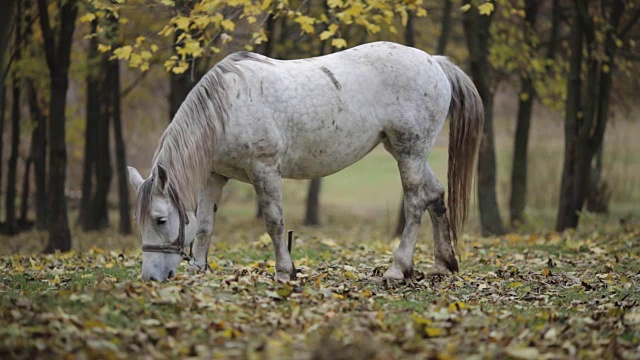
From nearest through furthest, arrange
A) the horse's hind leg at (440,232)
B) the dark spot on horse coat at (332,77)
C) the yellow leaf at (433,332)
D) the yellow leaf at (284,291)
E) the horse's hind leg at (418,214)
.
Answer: the yellow leaf at (433,332) → the yellow leaf at (284,291) → the dark spot on horse coat at (332,77) → the horse's hind leg at (418,214) → the horse's hind leg at (440,232)

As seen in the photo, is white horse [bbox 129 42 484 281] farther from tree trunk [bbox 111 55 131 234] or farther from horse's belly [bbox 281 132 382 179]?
tree trunk [bbox 111 55 131 234]

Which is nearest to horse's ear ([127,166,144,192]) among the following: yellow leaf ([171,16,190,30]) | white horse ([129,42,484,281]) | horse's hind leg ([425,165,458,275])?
white horse ([129,42,484,281])

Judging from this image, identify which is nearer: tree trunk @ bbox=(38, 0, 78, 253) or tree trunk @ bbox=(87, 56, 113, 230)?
tree trunk @ bbox=(38, 0, 78, 253)

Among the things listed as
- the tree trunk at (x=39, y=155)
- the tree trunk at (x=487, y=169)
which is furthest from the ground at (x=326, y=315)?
the tree trunk at (x=39, y=155)

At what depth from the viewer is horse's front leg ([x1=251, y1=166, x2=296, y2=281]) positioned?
7.18 meters

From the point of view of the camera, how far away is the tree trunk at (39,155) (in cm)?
1758

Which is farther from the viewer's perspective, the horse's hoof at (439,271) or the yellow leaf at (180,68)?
the yellow leaf at (180,68)

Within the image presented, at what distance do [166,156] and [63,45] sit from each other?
6.33 meters

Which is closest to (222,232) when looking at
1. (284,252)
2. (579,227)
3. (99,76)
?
(99,76)

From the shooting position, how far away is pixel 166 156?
6.87m

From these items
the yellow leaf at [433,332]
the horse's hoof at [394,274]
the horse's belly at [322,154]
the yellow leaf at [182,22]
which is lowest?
the horse's hoof at [394,274]

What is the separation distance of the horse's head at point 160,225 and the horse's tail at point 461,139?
3.06 m

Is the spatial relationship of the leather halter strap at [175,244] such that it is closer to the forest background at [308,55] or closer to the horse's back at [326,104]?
the horse's back at [326,104]

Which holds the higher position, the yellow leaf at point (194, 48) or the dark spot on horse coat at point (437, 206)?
the yellow leaf at point (194, 48)
